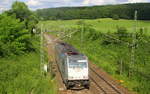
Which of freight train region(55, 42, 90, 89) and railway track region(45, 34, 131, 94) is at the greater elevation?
freight train region(55, 42, 90, 89)

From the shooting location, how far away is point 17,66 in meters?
37.1

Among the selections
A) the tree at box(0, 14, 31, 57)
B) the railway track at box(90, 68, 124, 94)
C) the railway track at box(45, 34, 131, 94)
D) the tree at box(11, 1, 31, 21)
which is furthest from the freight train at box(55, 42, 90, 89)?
the tree at box(11, 1, 31, 21)

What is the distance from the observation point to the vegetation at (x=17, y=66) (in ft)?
95.3

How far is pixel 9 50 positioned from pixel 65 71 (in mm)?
14020

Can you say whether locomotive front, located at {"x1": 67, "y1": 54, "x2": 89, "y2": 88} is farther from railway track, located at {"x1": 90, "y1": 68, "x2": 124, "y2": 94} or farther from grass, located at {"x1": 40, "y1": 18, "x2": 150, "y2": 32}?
grass, located at {"x1": 40, "y1": 18, "x2": 150, "y2": 32}

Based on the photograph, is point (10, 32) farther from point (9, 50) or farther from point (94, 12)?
point (94, 12)

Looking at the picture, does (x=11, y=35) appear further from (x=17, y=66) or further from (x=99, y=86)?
(x=99, y=86)

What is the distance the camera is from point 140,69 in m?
43.5

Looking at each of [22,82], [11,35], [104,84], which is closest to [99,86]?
[104,84]

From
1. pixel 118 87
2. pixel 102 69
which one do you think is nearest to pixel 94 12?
pixel 102 69

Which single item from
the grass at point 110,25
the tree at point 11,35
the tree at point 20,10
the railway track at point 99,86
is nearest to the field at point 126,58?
the railway track at point 99,86

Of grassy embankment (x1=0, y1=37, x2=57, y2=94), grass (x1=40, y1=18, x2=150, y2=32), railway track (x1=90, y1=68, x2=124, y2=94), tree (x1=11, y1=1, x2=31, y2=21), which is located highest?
tree (x1=11, y1=1, x2=31, y2=21)

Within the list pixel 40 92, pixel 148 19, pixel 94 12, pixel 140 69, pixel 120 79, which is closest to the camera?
pixel 40 92

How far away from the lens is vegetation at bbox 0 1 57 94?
2904 cm
